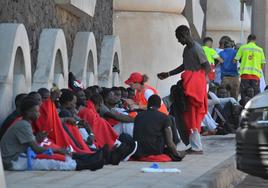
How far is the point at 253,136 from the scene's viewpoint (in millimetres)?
8742

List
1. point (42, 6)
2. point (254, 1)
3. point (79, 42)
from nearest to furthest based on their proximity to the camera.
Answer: point (42, 6) → point (79, 42) → point (254, 1)

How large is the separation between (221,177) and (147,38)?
9688mm

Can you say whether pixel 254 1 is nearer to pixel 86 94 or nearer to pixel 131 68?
pixel 131 68

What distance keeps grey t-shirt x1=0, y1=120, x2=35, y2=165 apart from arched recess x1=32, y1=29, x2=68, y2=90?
8.74 feet

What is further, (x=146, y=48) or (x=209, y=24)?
(x=209, y=24)

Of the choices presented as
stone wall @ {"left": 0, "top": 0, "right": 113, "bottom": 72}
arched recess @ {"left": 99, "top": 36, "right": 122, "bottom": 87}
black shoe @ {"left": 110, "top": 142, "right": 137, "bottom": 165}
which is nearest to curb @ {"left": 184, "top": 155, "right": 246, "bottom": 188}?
black shoe @ {"left": 110, "top": 142, "right": 137, "bottom": 165}

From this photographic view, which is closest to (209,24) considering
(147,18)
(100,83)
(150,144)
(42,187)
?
(147,18)

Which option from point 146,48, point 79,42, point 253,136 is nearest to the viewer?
point 253,136

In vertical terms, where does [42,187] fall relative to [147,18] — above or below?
below

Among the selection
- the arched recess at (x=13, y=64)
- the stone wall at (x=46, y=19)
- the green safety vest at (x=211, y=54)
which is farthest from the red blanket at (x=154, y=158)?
the green safety vest at (x=211, y=54)

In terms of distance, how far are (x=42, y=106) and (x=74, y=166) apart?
99 cm

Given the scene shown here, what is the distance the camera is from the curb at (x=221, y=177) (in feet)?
33.0

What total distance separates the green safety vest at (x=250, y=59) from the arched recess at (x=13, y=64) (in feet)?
25.2

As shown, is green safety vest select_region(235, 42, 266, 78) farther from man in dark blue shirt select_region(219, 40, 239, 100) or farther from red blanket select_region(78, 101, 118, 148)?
red blanket select_region(78, 101, 118, 148)
